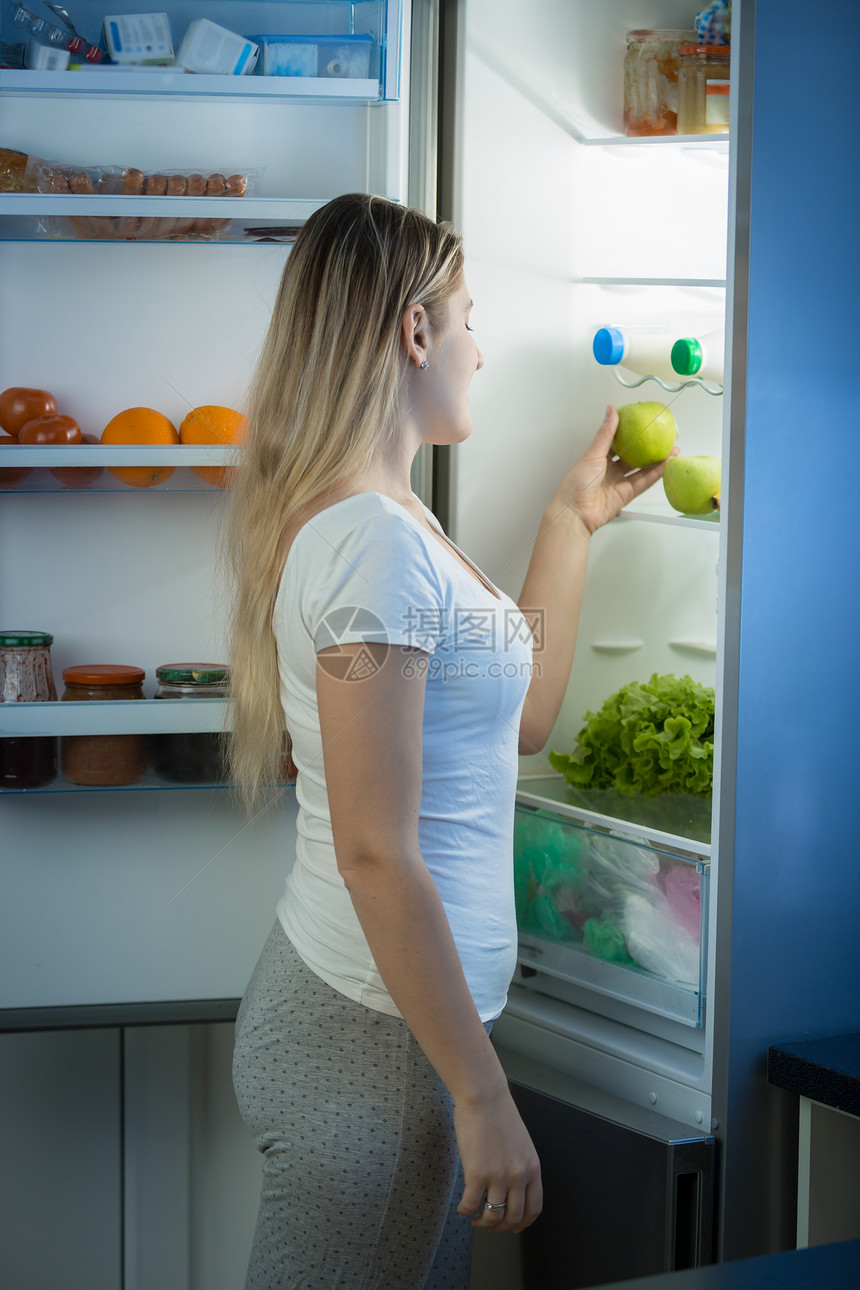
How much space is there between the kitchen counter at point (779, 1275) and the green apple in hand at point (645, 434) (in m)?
1.03

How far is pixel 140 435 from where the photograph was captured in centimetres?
134

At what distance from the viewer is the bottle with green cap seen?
1.32m

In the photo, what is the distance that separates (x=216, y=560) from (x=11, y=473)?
0.97 feet

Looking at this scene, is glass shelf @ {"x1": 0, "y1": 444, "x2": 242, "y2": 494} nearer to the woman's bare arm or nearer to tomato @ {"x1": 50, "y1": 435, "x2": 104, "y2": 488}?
tomato @ {"x1": 50, "y1": 435, "x2": 104, "y2": 488}

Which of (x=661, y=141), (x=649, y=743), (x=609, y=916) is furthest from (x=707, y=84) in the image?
(x=609, y=916)

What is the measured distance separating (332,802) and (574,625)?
25.8 inches

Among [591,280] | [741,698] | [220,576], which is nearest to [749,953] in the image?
[741,698]

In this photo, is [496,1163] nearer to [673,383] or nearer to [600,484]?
[600,484]

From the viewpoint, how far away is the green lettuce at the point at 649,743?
1.33 m

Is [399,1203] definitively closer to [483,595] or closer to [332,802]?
[332,802]

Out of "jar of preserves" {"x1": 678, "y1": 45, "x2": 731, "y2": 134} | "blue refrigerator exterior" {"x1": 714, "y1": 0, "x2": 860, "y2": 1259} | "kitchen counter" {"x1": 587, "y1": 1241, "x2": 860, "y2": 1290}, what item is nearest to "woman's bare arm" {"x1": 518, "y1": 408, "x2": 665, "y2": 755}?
"blue refrigerator exterior" {"x1": 714, "y1": 0, "x2": 860, "y2": 1259}

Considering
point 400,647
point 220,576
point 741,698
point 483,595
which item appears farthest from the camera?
point 220,576

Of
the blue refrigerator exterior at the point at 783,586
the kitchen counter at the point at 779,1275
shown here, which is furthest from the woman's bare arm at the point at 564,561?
the kitchen counter at the point at 779,1275

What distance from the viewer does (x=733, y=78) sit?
1.15 meters
